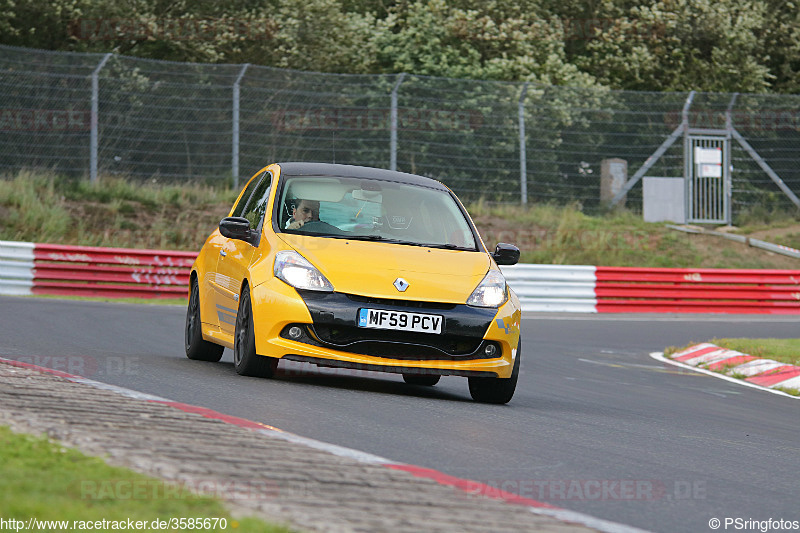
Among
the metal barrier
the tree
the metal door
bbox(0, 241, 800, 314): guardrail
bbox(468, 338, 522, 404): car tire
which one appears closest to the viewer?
bbox(468, 338, 522, 404): car tire

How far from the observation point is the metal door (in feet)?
95.9

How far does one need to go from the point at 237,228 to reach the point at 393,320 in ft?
4.86

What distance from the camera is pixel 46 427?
17.1ft

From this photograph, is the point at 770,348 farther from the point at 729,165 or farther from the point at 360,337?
the point at 729,165

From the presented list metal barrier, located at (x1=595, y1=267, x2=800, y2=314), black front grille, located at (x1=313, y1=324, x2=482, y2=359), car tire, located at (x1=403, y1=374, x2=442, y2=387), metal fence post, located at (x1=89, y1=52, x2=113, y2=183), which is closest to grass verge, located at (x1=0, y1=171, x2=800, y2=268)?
metal fence post, located at (x1=89, y1=52, x2=113, y2=183)

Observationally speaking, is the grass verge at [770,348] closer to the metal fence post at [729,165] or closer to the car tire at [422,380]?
the car tire at [422,380]

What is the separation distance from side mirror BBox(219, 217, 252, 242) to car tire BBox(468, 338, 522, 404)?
189 centimetres

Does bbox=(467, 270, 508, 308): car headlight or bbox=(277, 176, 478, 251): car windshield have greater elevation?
bbox=(277, 176, 478, 251): car windshield

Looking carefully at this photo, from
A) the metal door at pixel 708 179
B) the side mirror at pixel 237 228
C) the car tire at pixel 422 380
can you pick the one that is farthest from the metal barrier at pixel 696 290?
the side mirror at pixel 237 228

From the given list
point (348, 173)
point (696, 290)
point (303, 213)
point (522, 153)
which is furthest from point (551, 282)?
point (303, 213)

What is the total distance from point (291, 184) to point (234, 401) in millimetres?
2614

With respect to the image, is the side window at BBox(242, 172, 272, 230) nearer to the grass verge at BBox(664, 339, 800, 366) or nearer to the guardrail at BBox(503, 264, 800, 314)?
the grass verge at BBox(664, 339, 800, 366)

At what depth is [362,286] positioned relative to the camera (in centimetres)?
812

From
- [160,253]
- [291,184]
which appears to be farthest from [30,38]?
[291,184]
